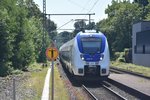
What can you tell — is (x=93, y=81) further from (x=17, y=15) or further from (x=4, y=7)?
(x=17, y=15)

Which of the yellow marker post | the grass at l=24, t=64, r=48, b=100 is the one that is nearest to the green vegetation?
the grass at l=24, t=64, r=48, b=100

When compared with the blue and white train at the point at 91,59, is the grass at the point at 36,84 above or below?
below

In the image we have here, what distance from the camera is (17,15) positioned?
156ft

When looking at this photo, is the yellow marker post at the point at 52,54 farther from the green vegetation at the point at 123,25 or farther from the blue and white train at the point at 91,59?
the green vegetation at the point at 123,25

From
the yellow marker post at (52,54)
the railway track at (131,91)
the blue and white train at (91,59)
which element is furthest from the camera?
the blue and white train at (91,59)

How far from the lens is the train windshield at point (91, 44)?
104ft

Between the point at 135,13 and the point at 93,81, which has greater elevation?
the point at 135,13

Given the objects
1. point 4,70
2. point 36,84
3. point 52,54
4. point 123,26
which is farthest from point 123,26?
point 52,54

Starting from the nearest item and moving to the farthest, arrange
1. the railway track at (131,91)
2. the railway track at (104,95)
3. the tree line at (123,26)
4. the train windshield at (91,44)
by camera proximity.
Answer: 1. the railway track at (131,91)
2. the railway track at (104,95)
3. the train windshield at (91,44)
4. the tree line at (123,26)

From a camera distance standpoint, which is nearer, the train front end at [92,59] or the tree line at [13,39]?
the train front end at [92,59]

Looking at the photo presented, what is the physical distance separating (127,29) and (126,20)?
205cm

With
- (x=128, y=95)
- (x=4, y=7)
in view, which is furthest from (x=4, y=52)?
(x=128, y=95)

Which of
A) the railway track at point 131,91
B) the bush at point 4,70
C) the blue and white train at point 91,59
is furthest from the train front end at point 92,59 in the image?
the bush at point 4,70

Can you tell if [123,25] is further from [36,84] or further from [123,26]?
[36,84]
